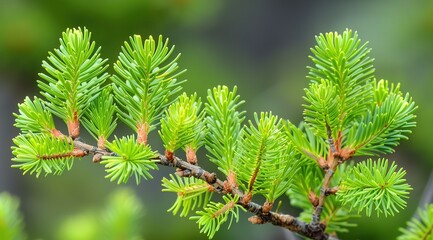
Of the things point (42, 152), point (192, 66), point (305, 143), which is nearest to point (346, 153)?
point (305, 143)

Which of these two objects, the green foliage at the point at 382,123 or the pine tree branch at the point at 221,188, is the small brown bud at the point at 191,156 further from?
the green foliage at the point at 382,123

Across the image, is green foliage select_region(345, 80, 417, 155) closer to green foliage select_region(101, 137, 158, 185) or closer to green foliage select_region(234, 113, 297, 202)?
green foliage select_region(234, 113, 297, 202)

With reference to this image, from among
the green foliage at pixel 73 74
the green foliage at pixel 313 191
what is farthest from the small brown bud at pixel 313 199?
the green foliage at pixel 73 74

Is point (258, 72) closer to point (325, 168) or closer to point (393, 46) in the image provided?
point (393, 46)

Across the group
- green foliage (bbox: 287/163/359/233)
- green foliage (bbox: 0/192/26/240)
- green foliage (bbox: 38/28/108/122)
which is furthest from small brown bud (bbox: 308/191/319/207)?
green foliage (bbox: 0/192/26/240)

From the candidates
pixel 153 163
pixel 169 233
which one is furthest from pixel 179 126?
pixel 169 233
